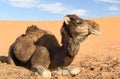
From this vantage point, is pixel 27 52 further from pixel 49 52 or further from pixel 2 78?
pixel 2 78

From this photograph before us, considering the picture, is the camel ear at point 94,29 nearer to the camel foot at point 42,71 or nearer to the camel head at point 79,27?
the camel head at point 79,27

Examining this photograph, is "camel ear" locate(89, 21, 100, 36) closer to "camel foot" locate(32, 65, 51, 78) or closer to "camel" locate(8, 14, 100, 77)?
"camel" locate(8, 14, 100, 77)

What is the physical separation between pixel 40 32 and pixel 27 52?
782 millimetres

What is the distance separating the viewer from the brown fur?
9641 millimetres

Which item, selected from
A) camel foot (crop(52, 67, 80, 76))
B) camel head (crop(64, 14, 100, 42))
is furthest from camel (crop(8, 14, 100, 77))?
camel foot (crop(52, 67, 80, 76))

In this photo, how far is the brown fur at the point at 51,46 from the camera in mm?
9641

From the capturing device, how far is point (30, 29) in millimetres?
11516

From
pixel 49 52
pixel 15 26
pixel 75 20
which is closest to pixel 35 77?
pixel 49 52

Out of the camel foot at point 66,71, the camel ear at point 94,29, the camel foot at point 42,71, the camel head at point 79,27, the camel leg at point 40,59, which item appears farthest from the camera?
the camel leg at point 40,59

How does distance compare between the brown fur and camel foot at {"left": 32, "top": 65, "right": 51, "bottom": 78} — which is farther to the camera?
camel foot at {"left": 32, "top": 65, "right": 51, "bottom": 78}

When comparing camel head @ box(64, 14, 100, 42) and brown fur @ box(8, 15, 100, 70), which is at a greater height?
camel head @ box(64, 14, 100, 42)

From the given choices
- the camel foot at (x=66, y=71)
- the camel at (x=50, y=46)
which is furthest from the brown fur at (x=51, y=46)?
the camel foot at (x=66, y=71)

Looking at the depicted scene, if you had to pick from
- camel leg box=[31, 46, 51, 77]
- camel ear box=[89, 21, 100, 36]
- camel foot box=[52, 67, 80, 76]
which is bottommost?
camel foot box=[52, 67, 80, 76]

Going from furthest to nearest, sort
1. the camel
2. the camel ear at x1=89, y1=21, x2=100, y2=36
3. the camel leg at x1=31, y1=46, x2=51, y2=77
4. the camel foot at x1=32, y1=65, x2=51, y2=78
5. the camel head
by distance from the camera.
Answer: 1. the camel leg at x1=31, y1=46, x2=51, y2=77
2. the camel foot at x1=32, y1=65, x2=51, y2=78
3. the camel
4. the camel head
5. the camel ear at x1=89, y1=21, x2=100, y2=36
